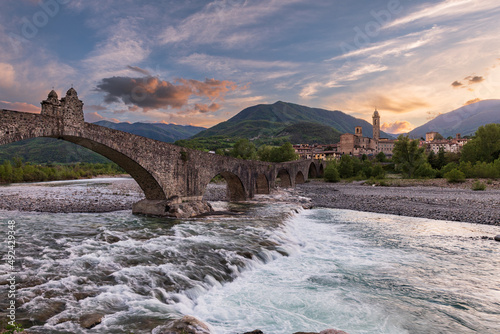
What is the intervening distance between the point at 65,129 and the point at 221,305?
10.8 m

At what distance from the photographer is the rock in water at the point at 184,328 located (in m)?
4.71

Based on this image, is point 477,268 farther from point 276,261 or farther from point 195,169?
point 195,169

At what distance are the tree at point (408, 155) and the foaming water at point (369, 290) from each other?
171ft

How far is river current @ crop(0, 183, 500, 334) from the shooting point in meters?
5.95

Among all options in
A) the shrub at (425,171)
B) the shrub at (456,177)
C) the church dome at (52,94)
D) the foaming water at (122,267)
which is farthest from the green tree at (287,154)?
the church dome at (52,94)

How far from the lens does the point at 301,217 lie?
20844mm

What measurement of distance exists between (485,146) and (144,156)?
220ft

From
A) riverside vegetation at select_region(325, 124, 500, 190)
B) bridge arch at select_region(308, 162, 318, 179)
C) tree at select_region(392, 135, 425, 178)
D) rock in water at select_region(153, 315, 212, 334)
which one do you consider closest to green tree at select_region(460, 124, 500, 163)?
riverside vegetation at select_region(325, 124, 500, 190)

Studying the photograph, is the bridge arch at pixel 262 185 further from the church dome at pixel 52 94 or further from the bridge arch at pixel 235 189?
the church dome at pixel 52 94

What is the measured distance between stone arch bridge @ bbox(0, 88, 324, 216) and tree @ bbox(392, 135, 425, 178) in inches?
1754

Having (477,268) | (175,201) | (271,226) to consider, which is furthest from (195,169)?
(477,268)

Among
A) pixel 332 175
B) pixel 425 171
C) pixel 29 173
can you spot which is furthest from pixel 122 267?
pixel 29 173

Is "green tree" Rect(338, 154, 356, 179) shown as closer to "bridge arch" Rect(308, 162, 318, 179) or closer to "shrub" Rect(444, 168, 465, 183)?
"bridge arch" Rect(308, 162, 318, 179)

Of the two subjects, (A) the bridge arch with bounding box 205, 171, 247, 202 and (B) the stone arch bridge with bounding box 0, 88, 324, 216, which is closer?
(B) the stone arch bridge with bounding box 0, 88, 324, 216
